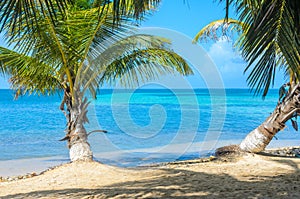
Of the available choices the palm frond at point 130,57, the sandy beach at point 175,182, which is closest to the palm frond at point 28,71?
the palm frond at point 130,57

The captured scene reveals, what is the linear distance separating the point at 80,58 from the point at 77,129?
1319mm

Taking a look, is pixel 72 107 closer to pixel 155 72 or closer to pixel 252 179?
pixel 155 72

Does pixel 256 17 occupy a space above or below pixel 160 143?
above

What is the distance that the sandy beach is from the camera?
414 centimetres

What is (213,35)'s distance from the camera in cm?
801

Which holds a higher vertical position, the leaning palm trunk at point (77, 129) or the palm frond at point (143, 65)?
the palm frond at point (143, 65)

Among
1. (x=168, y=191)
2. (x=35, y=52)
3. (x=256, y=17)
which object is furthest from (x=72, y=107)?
(x=256, y=17)

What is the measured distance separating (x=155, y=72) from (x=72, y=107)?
1701 mm

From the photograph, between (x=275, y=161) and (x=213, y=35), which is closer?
(x=275, y=161)

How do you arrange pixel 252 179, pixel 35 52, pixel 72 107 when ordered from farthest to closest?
pixel 72 107
pixel 35 52
pixel 252 179

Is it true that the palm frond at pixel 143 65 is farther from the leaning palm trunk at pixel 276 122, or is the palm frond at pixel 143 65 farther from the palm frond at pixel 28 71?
the leaning palm trunk at pixel 276 122

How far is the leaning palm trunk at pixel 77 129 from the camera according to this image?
6.53 meters

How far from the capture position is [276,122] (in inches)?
264

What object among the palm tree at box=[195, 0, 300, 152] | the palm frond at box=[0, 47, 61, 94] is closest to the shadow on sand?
the palm tree at box=[195, 0, 300, 152]
